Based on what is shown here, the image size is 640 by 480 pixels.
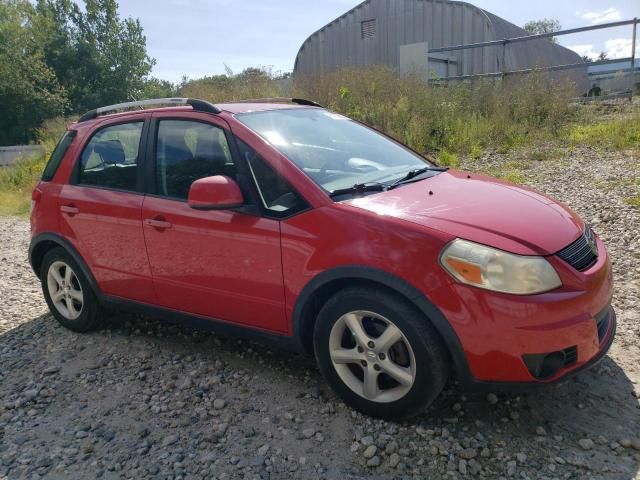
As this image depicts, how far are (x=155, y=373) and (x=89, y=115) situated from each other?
7.42 feet

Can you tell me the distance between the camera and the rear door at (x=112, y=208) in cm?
367

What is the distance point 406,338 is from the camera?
2.58 metres

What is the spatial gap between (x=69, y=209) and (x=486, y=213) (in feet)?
10.3

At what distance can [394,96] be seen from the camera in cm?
1142

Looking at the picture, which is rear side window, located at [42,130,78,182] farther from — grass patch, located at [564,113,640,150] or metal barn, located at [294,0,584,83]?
metal barn, located at [294,0,584,83]

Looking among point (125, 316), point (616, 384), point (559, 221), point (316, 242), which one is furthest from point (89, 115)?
point (616, 384)

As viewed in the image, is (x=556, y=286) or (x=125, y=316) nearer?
(x=556, y=286)

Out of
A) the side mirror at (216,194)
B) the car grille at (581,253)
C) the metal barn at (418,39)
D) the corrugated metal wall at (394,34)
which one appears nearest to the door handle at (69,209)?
the side mirror at (216,194)

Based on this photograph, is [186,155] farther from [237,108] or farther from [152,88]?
[152,88]

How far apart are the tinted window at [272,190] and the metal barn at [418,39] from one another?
15.0 meters

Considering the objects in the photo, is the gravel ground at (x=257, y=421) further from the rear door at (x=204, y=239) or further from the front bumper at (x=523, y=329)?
the rear door at (x=204, y=239)

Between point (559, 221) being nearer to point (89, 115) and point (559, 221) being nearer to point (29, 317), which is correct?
point (89, 115)

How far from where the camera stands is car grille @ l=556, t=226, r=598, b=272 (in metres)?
2.60

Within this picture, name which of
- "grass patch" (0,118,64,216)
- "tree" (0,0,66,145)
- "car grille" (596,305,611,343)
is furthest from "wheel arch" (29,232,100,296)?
"tree" (0,0,66,145)
